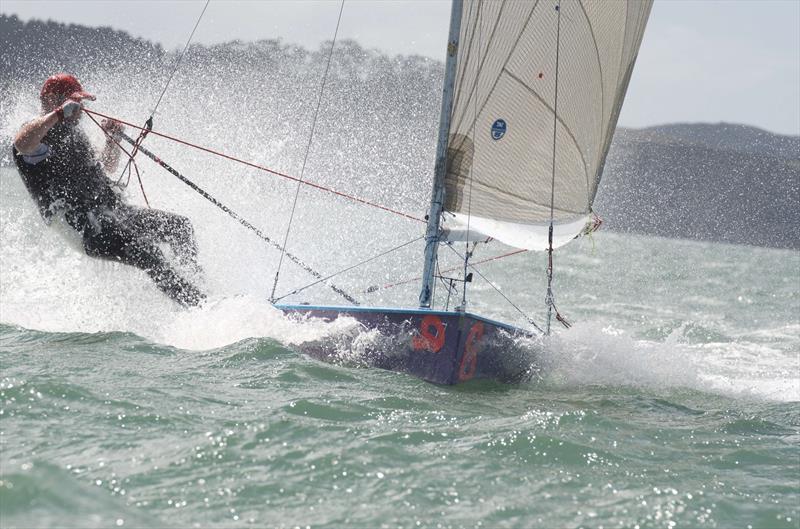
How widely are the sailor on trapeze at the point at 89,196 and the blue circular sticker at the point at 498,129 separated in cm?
299

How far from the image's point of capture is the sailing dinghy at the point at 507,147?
779 centimetres

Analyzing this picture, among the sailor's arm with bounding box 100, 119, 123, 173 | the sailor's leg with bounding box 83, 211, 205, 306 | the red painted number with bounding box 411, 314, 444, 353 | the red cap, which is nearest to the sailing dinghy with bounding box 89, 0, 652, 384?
the red painted number with bounding box 411, 314, 444, 353

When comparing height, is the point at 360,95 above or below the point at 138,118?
above

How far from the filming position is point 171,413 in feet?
18.8

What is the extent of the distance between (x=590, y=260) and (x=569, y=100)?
3611cm

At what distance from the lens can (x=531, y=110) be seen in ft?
28.7

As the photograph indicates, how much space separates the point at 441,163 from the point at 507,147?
64 cm

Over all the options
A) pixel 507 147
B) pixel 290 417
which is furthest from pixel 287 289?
pixel 290 417

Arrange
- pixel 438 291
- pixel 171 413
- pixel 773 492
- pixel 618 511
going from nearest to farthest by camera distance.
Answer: pixel 618 511
pixel 773 492
pixel 171 413
pixel 438 291

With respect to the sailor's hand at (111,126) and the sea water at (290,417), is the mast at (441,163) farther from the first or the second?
the sailor's hand at (111,126)

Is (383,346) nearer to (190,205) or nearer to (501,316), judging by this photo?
(190,205)

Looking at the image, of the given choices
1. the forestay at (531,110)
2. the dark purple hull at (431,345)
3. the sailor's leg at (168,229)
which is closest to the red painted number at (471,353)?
the dark purple hull at (431,345)

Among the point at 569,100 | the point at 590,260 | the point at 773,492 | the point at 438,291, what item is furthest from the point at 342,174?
the point at 773,492

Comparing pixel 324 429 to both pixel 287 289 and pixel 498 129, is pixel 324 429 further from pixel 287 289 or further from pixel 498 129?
pixel 287 289
